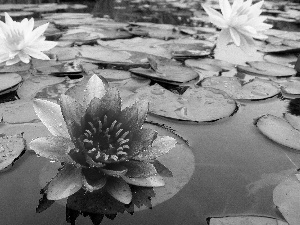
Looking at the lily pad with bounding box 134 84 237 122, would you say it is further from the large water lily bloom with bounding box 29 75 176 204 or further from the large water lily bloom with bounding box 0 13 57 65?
the large water lily bloom with bounding box 0 13 57 65

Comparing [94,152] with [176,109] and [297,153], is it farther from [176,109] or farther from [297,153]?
[297,153]

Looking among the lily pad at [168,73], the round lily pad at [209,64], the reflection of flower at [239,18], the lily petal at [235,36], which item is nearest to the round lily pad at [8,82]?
the lily pad at [168,73]

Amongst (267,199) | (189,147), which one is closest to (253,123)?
(189,147)

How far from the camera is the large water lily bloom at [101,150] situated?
90 centimetres

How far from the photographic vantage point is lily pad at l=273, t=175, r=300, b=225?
0.95 meters

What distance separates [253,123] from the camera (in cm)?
153

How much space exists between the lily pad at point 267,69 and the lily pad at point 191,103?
568 millimetres

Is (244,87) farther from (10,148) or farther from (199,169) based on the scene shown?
(10,148)

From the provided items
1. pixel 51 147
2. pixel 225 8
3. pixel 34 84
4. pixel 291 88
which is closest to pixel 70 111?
pixel 51 147

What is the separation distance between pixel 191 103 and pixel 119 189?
0.79 m

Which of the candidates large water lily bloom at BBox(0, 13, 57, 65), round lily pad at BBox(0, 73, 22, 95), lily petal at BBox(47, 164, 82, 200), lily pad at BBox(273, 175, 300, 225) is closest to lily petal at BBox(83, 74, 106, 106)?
lily petal at BBox(47, 164, 82, 200)

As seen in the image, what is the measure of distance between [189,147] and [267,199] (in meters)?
0.34

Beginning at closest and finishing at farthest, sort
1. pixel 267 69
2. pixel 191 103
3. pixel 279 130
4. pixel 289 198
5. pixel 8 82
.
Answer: pixel 289 198 → pixel 279 130 → pixel 191 103 → pixel 8 82 → pixel 267 69

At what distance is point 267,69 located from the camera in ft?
7.32
